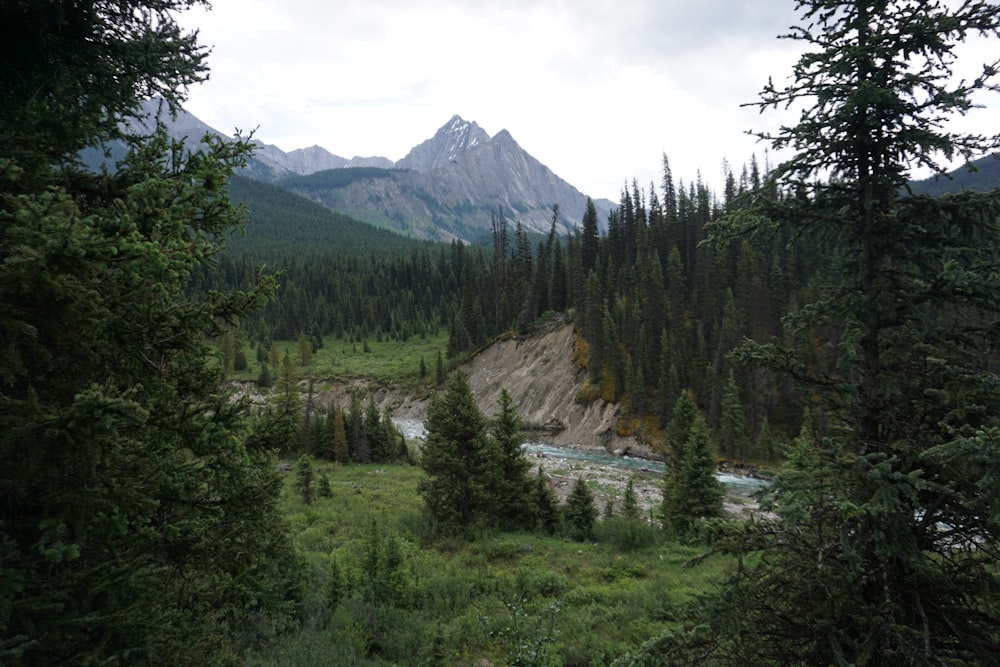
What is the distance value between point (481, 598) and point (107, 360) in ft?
36.2

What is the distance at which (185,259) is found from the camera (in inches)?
164

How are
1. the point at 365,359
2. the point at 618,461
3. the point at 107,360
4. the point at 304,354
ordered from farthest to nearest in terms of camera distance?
the point at 365,359 < the point at 304,354 < the point at 618,461 < the point at 107,360

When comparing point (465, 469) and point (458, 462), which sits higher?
point (458, 462)

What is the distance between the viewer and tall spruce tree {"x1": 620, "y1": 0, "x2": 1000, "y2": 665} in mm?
4473

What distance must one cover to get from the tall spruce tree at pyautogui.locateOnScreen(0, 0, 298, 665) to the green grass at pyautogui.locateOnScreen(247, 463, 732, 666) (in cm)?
482

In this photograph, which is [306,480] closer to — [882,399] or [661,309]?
[882,399]

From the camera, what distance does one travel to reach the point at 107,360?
416 centimetres

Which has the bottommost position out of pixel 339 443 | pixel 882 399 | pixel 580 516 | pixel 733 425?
pixel 339 443

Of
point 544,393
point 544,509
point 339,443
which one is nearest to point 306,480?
point 544,509

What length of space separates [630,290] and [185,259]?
6635 centimetres

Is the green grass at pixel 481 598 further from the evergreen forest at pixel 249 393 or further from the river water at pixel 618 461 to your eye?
the river water at pixel 618 461

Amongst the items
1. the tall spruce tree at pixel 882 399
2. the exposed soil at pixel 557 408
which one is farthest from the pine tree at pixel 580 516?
the tall spruce tree at pixel 882 399

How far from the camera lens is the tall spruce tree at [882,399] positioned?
14.7 ft

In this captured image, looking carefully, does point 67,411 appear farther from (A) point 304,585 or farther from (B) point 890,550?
(A) point 304,585
